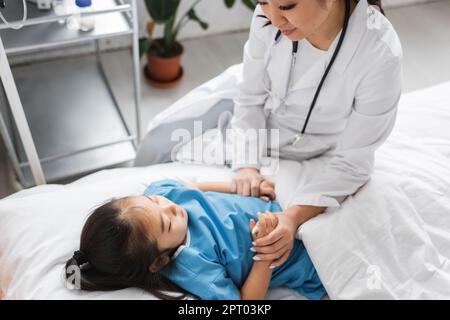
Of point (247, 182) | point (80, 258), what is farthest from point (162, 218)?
point (247, 182)

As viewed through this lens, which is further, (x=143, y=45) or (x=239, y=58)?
(x=239, y=58)

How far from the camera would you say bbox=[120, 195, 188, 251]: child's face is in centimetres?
107

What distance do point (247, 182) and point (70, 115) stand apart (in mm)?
972

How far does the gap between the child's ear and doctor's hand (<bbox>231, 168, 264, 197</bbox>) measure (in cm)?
34

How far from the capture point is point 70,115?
1962mm

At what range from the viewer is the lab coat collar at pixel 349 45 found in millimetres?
1092

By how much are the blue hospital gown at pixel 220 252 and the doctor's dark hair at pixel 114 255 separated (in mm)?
66

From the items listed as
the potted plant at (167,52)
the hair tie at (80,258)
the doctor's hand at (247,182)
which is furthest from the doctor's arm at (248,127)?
the potted plant at (167,52)

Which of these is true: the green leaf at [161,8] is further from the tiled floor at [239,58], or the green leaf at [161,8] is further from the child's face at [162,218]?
the child's face at [162,218]

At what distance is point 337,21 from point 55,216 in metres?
0.87

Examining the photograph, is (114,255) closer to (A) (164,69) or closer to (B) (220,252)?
(B) (220,252)

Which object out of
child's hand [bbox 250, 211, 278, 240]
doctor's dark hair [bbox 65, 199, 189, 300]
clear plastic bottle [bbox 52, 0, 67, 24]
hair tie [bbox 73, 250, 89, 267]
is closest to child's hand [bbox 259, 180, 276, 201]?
child's hand [bbox 250, 211, 278, 240]

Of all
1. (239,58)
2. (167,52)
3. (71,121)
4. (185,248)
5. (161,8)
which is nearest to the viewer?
(185,248)
